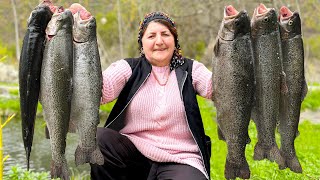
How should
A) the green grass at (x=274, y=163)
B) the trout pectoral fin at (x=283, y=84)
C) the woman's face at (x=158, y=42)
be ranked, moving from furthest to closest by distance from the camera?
the green grass at (x=274, y=163)
the woman's face at (x=158, y=42)
the trout pectoral fin at (x=283, y=84)

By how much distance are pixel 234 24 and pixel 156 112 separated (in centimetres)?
98

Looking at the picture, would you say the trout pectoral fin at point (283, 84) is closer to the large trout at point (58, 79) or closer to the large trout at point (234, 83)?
the large trout at point (234, 83)

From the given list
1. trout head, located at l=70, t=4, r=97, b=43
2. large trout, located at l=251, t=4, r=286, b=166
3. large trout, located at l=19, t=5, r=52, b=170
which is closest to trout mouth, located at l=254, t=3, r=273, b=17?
large trout, located at l=251, t=4, r=286, b=166

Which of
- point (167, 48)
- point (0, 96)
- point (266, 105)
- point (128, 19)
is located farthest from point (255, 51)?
point (128, 19)

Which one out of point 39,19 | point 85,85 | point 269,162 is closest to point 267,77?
point 85,85

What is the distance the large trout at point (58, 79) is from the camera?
10.8ft

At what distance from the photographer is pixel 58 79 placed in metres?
3.35

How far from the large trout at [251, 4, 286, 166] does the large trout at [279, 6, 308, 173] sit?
0.23 ft

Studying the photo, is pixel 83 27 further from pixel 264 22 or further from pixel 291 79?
pixel 291 79

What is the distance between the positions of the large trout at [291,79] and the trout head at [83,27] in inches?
46.7

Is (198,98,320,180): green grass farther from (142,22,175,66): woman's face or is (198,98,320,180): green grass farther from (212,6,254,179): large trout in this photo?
(142,22,175,66): woman's face

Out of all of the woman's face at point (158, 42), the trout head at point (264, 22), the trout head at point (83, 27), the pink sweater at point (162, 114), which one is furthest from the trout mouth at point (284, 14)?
the trout head at point (83, 27)

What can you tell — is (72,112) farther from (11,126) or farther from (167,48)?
(11,126)

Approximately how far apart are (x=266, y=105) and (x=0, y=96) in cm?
1530
